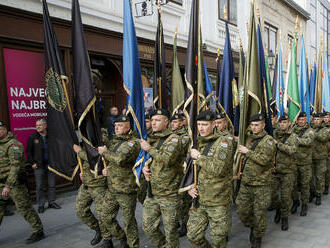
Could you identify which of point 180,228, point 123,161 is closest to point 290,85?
point 180,228

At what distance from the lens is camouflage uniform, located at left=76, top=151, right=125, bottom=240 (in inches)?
188

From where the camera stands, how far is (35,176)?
282 inches

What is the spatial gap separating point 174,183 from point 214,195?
70 cm

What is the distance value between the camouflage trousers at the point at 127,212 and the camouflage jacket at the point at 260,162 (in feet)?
6.09

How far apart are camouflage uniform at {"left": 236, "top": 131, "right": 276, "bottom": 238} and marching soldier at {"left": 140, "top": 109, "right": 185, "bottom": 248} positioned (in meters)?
1.20

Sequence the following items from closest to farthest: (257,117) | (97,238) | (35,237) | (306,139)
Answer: (257,117)
(97,238)
(35,237)
(306,139)

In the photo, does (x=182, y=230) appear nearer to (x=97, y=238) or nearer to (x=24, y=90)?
(x=97, y=238)

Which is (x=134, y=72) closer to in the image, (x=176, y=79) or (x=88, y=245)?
(x=176, y=79)

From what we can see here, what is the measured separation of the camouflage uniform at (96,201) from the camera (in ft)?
15.7

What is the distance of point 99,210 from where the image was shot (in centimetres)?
484

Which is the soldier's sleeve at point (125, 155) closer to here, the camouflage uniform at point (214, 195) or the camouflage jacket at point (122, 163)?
the camouflage jacket at point (122, 163)

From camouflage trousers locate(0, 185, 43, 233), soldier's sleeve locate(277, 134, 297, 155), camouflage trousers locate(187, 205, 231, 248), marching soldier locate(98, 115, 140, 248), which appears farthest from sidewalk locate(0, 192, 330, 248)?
soldier's sleeve locate(277, 134, 297, 155)

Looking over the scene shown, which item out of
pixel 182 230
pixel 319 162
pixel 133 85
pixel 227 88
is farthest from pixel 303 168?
pixel 133 85

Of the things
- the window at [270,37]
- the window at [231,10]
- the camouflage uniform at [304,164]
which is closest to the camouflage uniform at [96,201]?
the camouflage uniform at [304,164]
